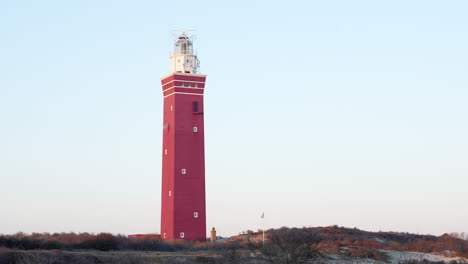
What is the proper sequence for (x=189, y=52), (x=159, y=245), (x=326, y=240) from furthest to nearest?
(x=189, y=52)
(x=326, y=240)
(x=159, y=245)

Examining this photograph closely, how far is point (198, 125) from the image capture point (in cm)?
5675

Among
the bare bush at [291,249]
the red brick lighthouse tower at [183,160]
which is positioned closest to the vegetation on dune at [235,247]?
the bare bush at [291,249]

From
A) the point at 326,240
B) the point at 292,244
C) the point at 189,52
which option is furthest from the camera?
the point at 189,52

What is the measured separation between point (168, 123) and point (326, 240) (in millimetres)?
13483

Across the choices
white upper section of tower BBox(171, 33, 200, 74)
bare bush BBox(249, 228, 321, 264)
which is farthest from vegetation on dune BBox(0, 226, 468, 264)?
white upper section of tower BBox(171, 33, 200, 74)

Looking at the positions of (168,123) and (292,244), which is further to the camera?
(168,123)

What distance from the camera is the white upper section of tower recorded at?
5841cm

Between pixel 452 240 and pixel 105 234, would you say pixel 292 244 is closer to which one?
pixel 105 234

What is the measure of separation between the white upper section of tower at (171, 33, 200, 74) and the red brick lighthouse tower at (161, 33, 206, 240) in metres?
0.84

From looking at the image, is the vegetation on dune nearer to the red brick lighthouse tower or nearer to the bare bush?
the bare bush

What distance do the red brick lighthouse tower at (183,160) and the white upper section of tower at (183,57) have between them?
2.77ft

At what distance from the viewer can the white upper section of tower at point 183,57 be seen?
58.4 m

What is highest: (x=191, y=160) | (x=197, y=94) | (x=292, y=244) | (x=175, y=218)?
(x=197, y=94)

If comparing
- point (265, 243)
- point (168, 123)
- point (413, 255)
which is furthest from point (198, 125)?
point (265, 243)
